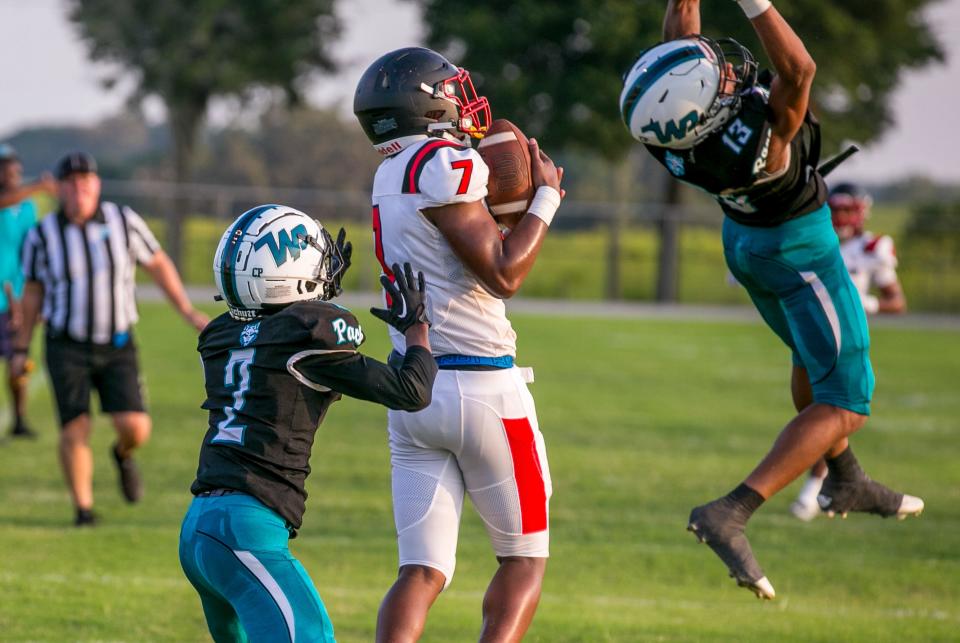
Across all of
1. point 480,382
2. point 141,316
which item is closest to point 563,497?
point 480,382

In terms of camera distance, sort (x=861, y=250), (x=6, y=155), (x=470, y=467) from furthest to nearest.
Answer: (x=6, y=155) → (x=861, y=250) → (x=470, y=467)

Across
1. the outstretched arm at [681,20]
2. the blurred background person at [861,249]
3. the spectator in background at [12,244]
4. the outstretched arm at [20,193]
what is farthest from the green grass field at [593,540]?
the outstretched arm at [681,20]

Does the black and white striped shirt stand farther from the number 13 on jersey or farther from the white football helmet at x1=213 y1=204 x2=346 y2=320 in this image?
the number 13 on jersey

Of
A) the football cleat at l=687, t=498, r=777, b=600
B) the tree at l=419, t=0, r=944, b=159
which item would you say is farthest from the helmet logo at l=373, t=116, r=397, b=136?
the tree at l=419, t=0, r=944, b=159

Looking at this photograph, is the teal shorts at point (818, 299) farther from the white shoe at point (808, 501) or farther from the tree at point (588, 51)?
the tree at point (588, 51)

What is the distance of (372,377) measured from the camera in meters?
3.57

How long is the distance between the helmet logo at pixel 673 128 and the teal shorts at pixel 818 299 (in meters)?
0.56

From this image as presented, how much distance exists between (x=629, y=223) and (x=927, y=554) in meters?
22.5

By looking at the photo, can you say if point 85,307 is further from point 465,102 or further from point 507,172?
point 507,172

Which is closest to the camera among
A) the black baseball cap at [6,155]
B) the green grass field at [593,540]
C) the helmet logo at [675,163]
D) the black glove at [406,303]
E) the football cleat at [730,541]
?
the black glove at [406,303]

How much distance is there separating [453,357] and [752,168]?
1.17 m

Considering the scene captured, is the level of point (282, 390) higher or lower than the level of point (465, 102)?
lower

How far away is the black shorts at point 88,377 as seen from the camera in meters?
7.54

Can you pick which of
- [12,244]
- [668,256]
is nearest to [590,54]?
[668,256]
